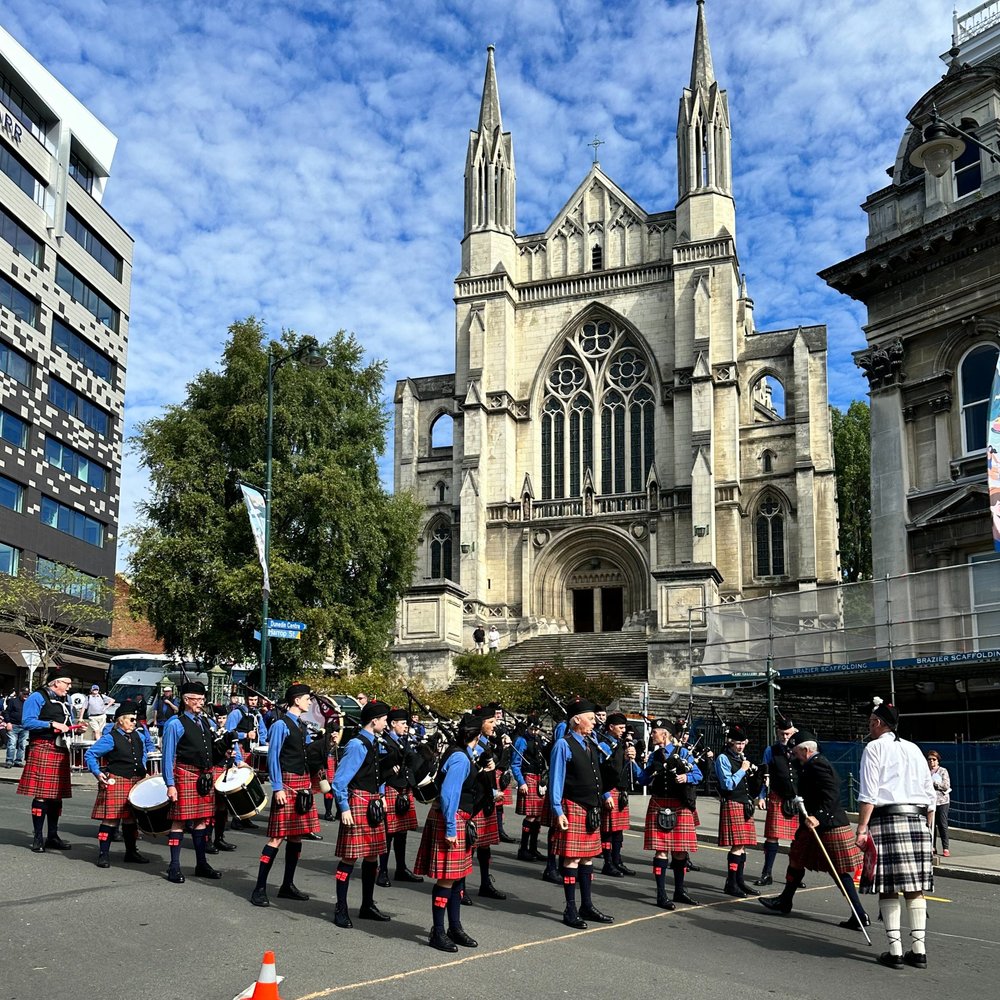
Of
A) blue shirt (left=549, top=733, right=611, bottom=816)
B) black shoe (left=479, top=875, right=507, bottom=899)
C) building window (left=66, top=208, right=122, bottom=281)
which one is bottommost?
black shoe (left=479, top=875, right=507, bottom=899)

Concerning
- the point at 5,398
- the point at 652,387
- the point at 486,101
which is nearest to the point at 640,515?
the point at 652,387

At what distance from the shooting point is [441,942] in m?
7.93

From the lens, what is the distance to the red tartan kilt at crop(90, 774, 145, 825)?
11055 millimetres

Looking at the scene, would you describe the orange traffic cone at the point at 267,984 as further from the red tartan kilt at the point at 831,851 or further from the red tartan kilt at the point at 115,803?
the red tartan kilt at the point at 115,803

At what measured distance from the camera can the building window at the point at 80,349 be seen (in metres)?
43.7

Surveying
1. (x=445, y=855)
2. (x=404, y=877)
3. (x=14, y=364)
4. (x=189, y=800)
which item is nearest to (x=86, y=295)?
(x=14, y=364)

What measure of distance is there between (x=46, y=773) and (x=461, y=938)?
5.67m

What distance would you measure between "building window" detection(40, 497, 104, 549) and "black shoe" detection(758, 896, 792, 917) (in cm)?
3686

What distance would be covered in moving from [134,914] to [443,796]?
8.47 feet

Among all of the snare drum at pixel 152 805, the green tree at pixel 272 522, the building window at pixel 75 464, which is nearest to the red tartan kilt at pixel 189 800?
the snare drum at pixel 152 805

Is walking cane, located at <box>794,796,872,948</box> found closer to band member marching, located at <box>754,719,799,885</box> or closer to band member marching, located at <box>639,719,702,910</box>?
band member marching, located at <box>754,719,799,885</box>

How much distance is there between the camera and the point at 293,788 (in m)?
9.61

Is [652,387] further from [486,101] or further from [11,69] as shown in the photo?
[11,69]

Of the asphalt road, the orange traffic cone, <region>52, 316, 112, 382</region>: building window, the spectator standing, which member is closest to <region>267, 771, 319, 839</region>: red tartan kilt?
the asphalt road
